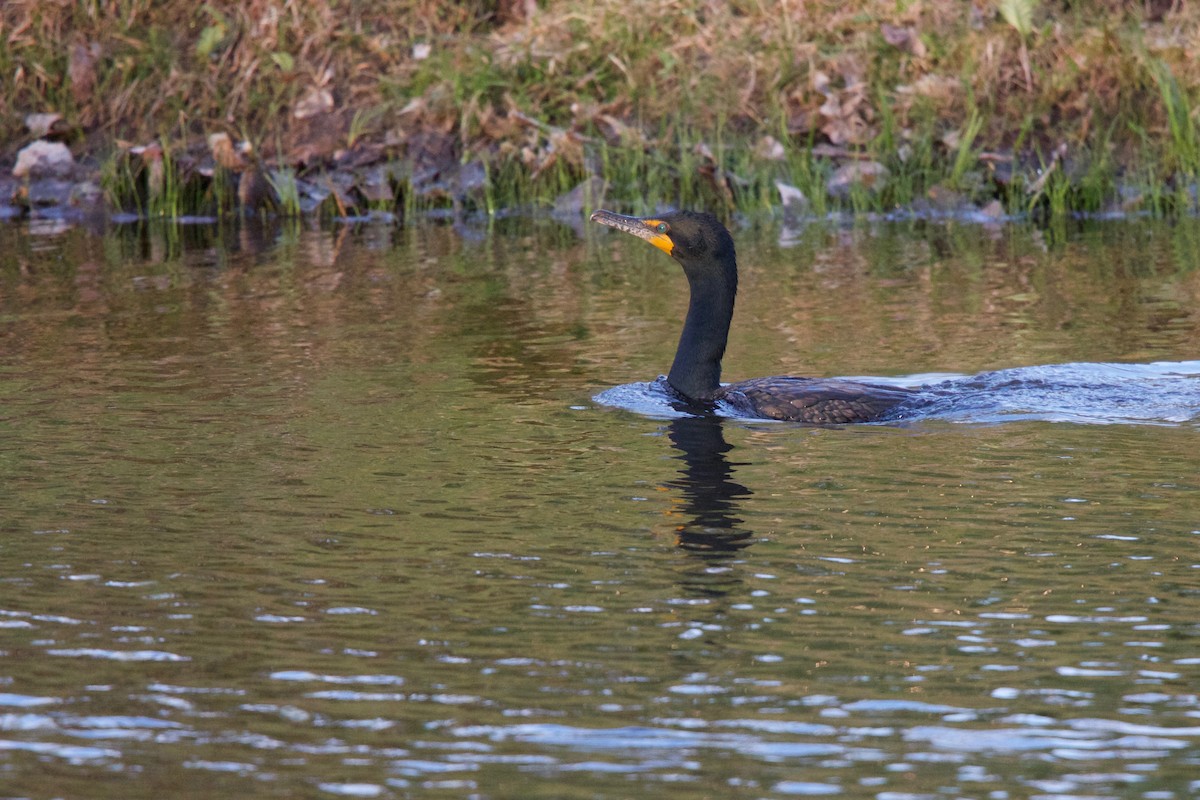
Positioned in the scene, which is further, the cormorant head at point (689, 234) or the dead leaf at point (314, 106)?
the dead leaf at point (314, 106)

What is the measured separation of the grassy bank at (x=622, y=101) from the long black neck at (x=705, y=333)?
7157 mm

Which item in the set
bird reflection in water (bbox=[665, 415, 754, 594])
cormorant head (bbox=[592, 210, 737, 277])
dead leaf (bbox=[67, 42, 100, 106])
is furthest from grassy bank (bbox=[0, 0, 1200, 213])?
bird reflection in water (bbox=[665, 415, 754, 594])

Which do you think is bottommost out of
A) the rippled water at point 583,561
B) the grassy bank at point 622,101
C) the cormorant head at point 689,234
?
the rippled water at point 583,561

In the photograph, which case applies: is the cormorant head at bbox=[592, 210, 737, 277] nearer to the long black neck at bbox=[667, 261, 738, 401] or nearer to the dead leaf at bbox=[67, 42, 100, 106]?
the long black neck at bbox=[667, 261, 738, 401]

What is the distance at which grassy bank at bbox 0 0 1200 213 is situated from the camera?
688 inches

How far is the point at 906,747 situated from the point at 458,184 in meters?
14.6

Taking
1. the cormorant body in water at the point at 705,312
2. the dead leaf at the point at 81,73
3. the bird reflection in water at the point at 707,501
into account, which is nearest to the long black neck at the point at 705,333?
the cormorant body in water at the point at 705,312

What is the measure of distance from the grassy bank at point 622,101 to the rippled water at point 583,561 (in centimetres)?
575

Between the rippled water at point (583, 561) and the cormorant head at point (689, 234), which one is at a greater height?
the cormorant head at point (689, 234)

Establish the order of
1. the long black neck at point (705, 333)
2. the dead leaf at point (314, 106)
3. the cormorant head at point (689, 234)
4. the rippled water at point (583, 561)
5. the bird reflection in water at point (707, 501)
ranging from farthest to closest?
the dead leaf at point (314, 106)
the cormorant head at point (689, 234)
the long black neck at point (705, 333)
the bird reflection in water at point (707, 501)
the rippled water at point (583, 561)

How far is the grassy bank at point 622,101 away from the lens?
1747 cm

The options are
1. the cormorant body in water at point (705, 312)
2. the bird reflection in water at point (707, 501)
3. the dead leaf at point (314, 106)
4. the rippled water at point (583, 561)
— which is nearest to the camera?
the rippled water at point (583, 561)

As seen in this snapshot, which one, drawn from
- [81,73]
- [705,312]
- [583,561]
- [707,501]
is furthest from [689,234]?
[81,73]

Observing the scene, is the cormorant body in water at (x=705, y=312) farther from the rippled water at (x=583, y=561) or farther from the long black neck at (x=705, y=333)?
the rippled water at (x=583, y=561)
